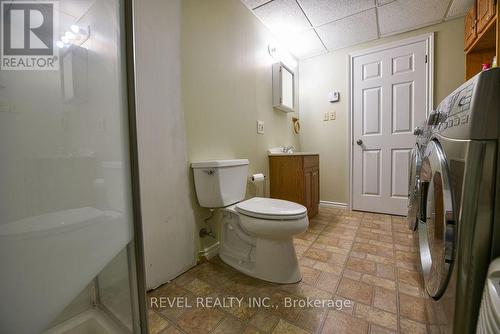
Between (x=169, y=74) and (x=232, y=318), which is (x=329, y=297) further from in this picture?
(x=169, y=74)

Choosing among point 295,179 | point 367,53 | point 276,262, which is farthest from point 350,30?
point 276,262

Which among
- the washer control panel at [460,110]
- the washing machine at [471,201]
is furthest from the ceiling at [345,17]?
the washing machine at [471,201]

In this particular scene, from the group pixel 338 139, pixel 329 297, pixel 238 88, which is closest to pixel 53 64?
pixel 329 297

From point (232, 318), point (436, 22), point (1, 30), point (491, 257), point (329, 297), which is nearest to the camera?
point (1, 30)

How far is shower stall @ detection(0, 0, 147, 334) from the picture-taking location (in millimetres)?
233

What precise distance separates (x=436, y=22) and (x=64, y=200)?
9.90 ft

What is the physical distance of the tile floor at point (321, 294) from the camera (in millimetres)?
870

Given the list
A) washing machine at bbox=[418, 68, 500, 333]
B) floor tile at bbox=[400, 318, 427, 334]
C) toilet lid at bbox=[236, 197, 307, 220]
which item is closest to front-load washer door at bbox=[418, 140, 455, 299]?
washing machine at bbox=[418, 68, 500, 333]

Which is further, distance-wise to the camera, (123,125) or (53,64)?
(123,125)

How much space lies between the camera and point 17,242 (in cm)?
23

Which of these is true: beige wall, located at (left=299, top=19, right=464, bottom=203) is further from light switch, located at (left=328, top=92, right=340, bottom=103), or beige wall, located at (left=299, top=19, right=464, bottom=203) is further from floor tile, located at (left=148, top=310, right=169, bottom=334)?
floor tile, located at (left=148, top=310, right=169, bottom=334)

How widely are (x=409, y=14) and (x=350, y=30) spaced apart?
48 centimetres

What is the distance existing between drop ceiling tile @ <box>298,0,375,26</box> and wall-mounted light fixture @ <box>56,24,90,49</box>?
6.20 feet

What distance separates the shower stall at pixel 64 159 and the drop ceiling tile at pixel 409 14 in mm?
2287
